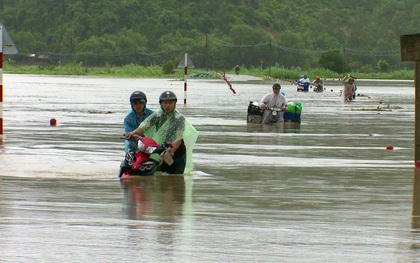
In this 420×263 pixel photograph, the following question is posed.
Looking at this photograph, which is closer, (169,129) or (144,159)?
(144,159)

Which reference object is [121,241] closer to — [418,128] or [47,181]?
[47,181]

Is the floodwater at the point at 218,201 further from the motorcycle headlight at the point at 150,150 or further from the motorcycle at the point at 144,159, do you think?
the motorcycle headlight at the point at 150,150

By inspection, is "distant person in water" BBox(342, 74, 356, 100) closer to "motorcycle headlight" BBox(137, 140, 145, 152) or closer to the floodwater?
the floodwater

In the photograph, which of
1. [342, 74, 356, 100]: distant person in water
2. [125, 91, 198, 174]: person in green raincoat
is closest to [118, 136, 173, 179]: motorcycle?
[125, 91, 198, 174]: person in green raincoat

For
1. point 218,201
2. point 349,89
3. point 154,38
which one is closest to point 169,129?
point 218,201

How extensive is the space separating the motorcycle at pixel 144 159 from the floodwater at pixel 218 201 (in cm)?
19

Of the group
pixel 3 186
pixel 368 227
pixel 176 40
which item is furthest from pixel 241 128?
pixel 176 40

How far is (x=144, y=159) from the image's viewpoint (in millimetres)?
14164

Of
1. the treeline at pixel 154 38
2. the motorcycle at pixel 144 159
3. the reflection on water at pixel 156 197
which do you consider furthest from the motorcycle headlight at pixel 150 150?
the treeline at pixel 154 38

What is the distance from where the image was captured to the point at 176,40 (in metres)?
184

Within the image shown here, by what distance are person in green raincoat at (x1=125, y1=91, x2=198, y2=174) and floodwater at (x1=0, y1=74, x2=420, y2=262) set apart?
23 cm

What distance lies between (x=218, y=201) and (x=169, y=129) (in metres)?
3.05

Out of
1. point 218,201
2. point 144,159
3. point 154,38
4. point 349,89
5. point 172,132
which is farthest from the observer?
point 154,38

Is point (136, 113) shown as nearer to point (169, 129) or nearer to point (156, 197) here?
point (169, 129)
